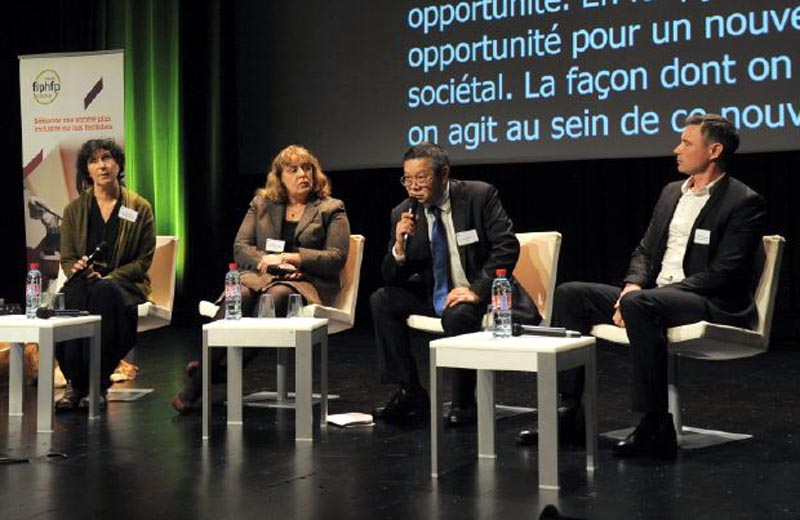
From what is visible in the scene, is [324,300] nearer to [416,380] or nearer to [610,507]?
[416,380]

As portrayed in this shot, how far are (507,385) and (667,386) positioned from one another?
65.7 inches

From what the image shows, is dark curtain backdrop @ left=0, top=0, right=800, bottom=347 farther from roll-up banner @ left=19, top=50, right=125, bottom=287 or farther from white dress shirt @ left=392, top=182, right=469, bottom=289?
white dress shirt @ left=392, top=182, right=469, bottom=289

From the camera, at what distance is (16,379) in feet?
14.9

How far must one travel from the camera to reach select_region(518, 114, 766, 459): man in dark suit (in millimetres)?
3561

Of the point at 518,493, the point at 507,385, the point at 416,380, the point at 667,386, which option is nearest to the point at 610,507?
the point at 518,493

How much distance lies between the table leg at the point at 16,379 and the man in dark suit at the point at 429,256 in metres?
1.45

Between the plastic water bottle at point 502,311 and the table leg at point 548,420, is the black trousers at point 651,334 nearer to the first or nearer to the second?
the plastic water bottle at point 502,311

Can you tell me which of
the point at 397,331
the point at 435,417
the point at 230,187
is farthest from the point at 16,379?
the point at 230,187

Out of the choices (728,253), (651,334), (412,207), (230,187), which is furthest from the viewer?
(230,187)

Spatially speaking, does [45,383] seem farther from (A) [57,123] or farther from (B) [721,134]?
(A) [57,123]

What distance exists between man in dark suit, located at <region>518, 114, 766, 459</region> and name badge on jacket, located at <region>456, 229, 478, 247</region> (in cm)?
53

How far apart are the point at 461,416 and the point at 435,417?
0.82 metres

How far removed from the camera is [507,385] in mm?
5211

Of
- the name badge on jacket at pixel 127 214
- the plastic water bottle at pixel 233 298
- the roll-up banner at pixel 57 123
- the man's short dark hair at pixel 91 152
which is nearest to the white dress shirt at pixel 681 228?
the plastic water bottle at pixel 233 298
